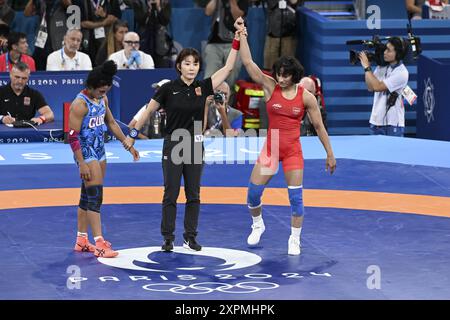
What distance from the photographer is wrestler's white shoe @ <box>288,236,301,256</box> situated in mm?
10289

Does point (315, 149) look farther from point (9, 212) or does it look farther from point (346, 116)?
point (9, 212)

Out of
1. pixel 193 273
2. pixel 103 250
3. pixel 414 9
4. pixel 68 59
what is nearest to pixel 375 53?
pixel 414 9

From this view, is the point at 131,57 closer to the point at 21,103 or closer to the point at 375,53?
the point at 21,103

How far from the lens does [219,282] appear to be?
938 centimetres

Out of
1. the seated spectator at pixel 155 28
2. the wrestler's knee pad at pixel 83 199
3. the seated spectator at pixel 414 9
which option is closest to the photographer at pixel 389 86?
the seated spectator at pixel 414 9

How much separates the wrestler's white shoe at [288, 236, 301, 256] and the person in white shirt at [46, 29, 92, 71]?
23.1 ft

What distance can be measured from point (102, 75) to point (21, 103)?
18.7 ft

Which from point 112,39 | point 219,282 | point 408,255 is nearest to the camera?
point 219,282

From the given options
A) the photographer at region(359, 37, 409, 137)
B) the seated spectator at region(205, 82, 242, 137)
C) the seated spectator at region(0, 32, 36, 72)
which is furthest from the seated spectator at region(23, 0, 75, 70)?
the photographer at region(359, 37, 409, 137)

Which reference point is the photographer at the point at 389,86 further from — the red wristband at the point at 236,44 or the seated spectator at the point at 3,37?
the red wristband at the point at 236,44

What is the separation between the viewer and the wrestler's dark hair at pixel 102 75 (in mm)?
9945

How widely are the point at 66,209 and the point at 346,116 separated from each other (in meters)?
7.31

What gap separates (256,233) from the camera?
35.1 feet

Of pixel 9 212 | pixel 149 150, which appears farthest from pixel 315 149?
pixel 9 212
